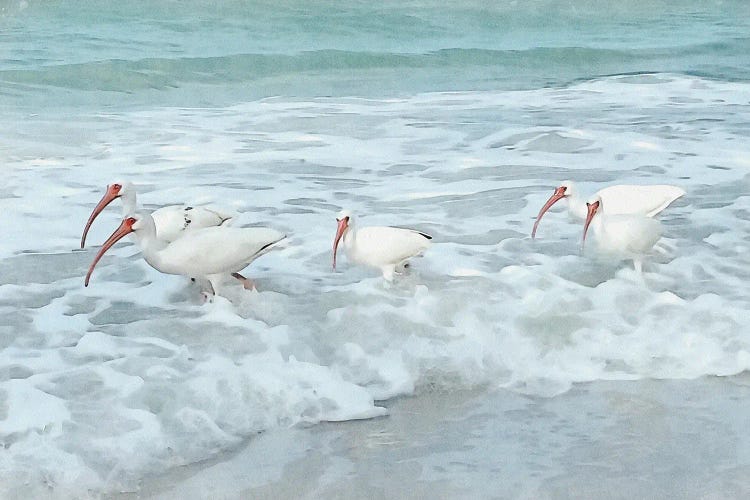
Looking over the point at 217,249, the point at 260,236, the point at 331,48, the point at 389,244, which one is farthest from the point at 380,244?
the point at 331,48

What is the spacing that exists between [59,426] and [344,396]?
1118 millimetres

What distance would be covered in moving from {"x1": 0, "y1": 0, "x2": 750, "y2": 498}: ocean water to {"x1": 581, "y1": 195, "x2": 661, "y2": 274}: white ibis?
5.7 inches

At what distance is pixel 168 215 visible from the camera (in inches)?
246

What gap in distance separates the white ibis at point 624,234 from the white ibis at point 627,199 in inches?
15.7

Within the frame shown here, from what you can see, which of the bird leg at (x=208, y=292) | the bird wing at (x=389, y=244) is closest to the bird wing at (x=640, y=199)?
the bird wing at (x=389, y=244)

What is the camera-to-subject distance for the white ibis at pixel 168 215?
605 cm

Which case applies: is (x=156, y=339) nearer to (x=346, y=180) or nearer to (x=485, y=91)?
(x=346, y=180)

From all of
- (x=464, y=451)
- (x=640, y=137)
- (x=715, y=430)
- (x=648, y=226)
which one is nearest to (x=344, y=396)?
(x=464, y=451)

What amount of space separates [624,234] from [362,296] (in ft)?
4.72

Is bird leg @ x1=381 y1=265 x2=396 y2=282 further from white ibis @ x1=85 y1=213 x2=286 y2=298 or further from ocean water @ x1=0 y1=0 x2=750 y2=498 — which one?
white ibis @ x1=85 y1=213 x2=286 y2=298

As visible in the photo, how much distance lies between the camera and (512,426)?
14.5 feet

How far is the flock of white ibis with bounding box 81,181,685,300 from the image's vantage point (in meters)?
5.55

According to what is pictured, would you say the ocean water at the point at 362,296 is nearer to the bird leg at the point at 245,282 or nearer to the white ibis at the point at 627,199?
the bird leg at the point at 245,282

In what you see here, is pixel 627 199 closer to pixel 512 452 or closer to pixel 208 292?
pixel 208 292
